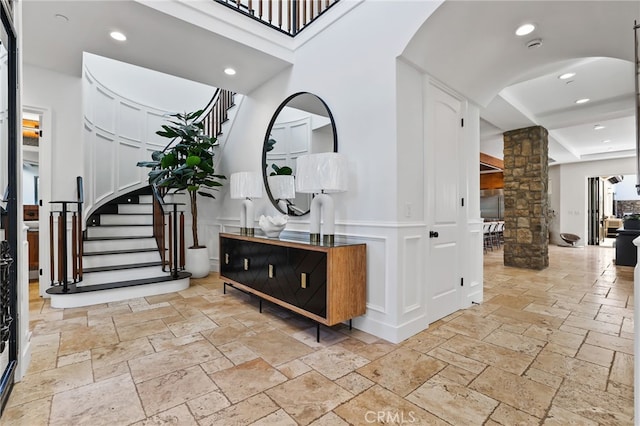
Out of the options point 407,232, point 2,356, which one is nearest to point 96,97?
point 2,356

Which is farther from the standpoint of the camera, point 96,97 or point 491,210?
point 491,210

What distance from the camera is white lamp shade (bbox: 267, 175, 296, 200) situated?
373cm

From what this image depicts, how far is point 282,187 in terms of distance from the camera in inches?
150

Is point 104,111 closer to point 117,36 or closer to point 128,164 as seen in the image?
point 128,164

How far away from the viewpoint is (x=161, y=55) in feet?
11.1

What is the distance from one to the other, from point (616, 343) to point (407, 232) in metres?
1.88

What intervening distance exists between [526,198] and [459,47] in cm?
423

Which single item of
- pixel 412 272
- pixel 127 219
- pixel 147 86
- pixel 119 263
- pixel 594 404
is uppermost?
pixel 147 86

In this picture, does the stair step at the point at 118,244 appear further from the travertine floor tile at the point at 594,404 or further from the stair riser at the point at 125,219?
the travertine floor tile at the point at 594,404

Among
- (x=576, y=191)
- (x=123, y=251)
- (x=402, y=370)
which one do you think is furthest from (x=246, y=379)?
(x=576, y=191)

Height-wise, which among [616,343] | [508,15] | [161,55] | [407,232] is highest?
[161,55]

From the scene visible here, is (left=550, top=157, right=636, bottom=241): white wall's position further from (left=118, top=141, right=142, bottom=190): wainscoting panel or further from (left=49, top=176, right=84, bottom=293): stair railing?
(left=49, top=176, right=84, bottom=293): stair railing

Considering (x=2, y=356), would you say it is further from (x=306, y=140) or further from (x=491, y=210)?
(x=491, y=210)

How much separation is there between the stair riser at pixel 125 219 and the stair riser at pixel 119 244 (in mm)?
615
